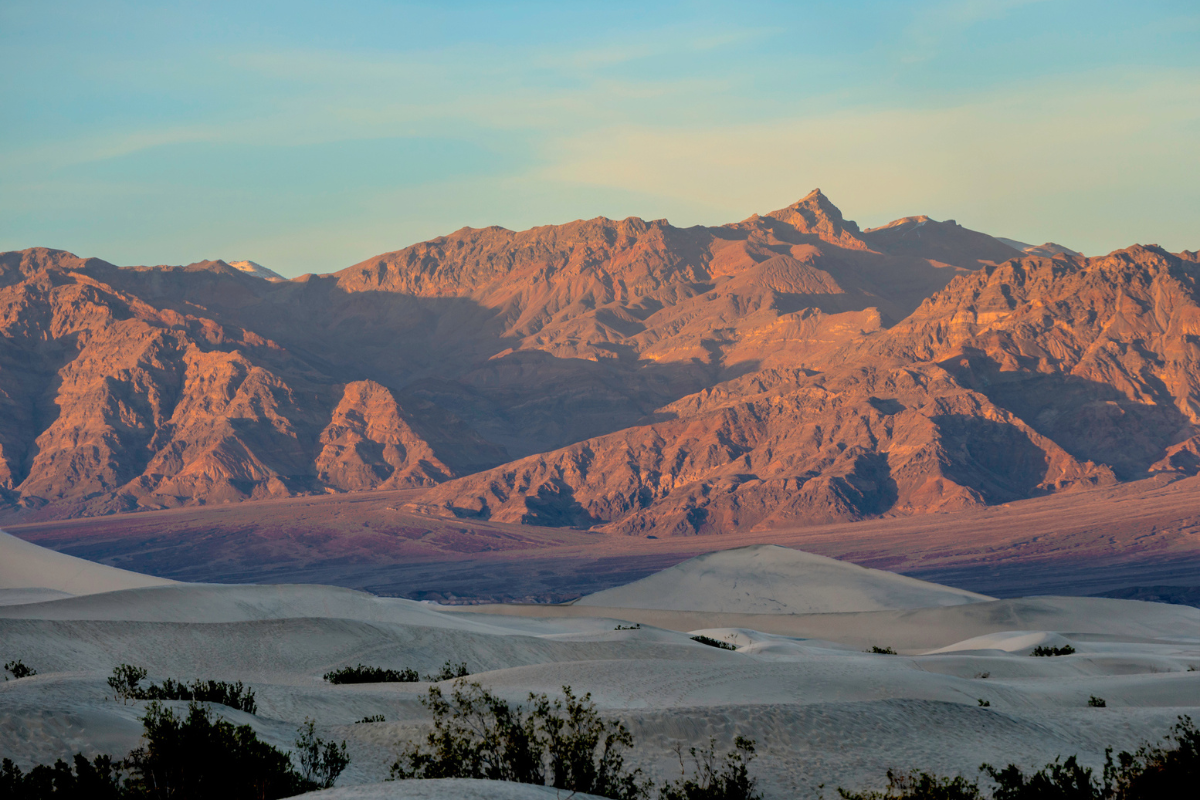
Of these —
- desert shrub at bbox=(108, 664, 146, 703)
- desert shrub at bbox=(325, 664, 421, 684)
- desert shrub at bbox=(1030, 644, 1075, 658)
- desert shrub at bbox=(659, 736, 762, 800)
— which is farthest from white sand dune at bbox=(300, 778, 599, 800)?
desert shrub at bbox=(1030, 644, 1075, 658)

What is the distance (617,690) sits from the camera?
22656mm

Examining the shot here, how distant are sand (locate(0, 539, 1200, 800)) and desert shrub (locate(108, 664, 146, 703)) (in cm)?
27

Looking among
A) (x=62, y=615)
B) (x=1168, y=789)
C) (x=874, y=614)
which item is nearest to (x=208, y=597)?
(x=62, y=615)

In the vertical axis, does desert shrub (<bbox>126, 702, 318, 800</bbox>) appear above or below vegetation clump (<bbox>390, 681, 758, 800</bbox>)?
above

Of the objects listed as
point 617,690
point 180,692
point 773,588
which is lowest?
point 773,588

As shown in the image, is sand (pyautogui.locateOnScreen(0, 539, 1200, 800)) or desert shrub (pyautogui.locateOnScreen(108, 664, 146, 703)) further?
desert shrub (pyautogui.locateOnScreen(108, 664, 146, 703))

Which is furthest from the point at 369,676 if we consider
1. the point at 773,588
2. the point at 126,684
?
the point at 773,588

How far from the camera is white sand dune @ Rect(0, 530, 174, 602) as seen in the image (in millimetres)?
61219

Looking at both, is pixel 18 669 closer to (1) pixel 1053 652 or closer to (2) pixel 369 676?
(2) pixel 369 676

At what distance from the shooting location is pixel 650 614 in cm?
8212

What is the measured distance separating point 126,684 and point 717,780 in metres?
10.1

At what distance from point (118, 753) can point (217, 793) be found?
2316 mm

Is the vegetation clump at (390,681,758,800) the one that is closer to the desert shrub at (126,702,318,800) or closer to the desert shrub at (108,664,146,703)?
the desert shrub at (126,702,318,800)

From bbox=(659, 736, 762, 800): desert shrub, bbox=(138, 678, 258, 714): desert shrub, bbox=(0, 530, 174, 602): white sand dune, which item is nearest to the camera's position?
bbox=(659, 736, 762, 800): desert shrub
